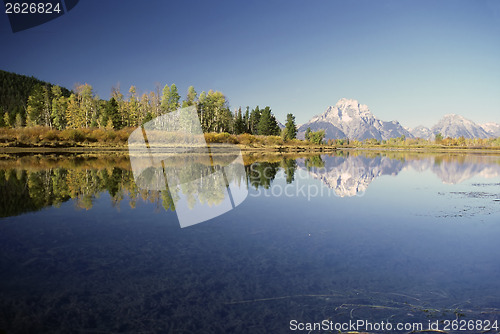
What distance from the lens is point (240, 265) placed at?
8.98 metres

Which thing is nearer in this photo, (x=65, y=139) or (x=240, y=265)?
(x=240, y=265)

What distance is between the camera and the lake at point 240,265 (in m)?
6.34

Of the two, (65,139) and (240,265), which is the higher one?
(65,139)

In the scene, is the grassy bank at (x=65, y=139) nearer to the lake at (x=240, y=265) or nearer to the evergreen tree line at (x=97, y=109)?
the evergreen tree line at (x=97, y=109)

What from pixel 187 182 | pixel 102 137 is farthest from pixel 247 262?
pixel 102 137

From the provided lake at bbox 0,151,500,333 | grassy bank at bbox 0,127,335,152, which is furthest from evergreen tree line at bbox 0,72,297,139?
lake at bbox 0,151,500,333

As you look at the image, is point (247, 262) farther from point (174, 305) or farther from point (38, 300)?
point (38, 300)

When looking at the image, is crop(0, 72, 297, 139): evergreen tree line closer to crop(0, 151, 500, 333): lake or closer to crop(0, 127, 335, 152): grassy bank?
crop(0, 127, 335, 152): grassy bank

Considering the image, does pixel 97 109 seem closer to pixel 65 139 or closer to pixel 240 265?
pixel 65 139

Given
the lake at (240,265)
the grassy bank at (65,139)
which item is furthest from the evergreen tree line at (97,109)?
the lake at (240,265)

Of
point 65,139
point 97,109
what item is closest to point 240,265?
point 65,139

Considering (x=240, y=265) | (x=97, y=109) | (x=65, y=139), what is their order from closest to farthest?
(x=240, y=265), (x=65, y=139), (x=97, y=109)

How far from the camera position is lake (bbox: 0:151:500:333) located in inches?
250

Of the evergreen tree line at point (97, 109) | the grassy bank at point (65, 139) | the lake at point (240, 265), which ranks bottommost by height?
the lake at point (240, 265)
